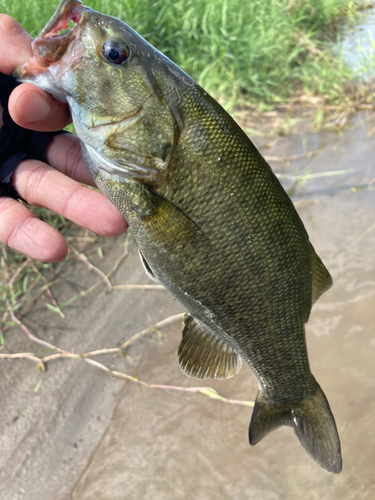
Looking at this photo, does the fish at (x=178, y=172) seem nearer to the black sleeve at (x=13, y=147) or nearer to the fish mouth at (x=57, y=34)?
the fish mouth at (x=57, y=34)

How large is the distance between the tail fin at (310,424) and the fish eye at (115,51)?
1.58m

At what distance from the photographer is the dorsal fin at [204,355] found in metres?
1.76

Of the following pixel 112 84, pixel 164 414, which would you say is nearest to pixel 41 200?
pixel 112 84

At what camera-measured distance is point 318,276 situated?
1.67 m

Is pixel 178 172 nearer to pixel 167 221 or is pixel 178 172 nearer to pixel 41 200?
pixel 167 221

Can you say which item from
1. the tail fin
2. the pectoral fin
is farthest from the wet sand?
the pectoral fin

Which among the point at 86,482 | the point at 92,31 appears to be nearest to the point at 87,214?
the point at 92,31

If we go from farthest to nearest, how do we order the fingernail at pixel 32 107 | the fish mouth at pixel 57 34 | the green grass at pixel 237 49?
the green grass at pixel 237 49, the fingernail at pixel 32 107, the fish mouth at pixel 57 34

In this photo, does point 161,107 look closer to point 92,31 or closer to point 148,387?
point 92,31

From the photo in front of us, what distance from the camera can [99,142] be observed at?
4.70 feet

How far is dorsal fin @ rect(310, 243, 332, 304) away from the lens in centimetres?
164

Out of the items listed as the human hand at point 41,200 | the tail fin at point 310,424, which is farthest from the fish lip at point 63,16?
the tail fin at point 310,424

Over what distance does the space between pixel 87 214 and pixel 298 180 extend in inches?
98.9

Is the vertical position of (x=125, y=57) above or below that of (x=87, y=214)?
above
